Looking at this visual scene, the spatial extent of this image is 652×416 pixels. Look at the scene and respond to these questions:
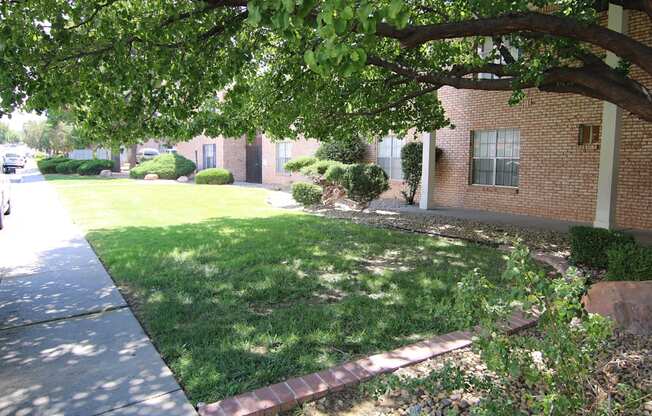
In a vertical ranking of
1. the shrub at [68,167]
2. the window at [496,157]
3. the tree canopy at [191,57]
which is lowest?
the shrub at [68,167]

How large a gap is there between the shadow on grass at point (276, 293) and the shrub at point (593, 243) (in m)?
1.11

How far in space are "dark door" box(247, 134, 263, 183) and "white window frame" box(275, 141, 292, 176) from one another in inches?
113

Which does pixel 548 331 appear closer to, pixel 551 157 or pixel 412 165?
pixel 551 157

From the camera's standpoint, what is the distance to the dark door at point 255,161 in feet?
93.0

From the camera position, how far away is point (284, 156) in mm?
24797

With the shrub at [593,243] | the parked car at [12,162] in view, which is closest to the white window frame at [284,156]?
the parked car at [12,162]

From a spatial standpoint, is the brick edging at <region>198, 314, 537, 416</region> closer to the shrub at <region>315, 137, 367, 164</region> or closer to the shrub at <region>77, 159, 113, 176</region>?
the shrub at <region>315, 137, 367, 164</region>

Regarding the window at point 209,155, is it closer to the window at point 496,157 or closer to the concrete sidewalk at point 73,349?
the window at point 496,157

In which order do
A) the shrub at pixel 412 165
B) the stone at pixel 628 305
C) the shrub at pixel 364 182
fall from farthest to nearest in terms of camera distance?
1. the shrub at pixel 412 165
2. the shrub at pixel 364 182
3. the stone at pixel 628 305

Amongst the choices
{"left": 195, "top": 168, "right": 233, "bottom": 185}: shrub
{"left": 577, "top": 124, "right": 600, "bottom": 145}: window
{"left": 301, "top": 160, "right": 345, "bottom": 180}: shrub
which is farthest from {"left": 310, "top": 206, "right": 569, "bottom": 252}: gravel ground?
{"left": 195, "top": 168, "right": 233, "bottom": 185}: shrub

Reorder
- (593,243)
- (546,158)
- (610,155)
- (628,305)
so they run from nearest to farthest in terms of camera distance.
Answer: (628,305)
(593,243)
(610,155)
(546,158)

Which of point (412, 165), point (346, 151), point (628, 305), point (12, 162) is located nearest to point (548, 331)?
point (628, 305)

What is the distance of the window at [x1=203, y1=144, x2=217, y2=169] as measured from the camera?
31.1 m

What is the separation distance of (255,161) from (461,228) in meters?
19.9
